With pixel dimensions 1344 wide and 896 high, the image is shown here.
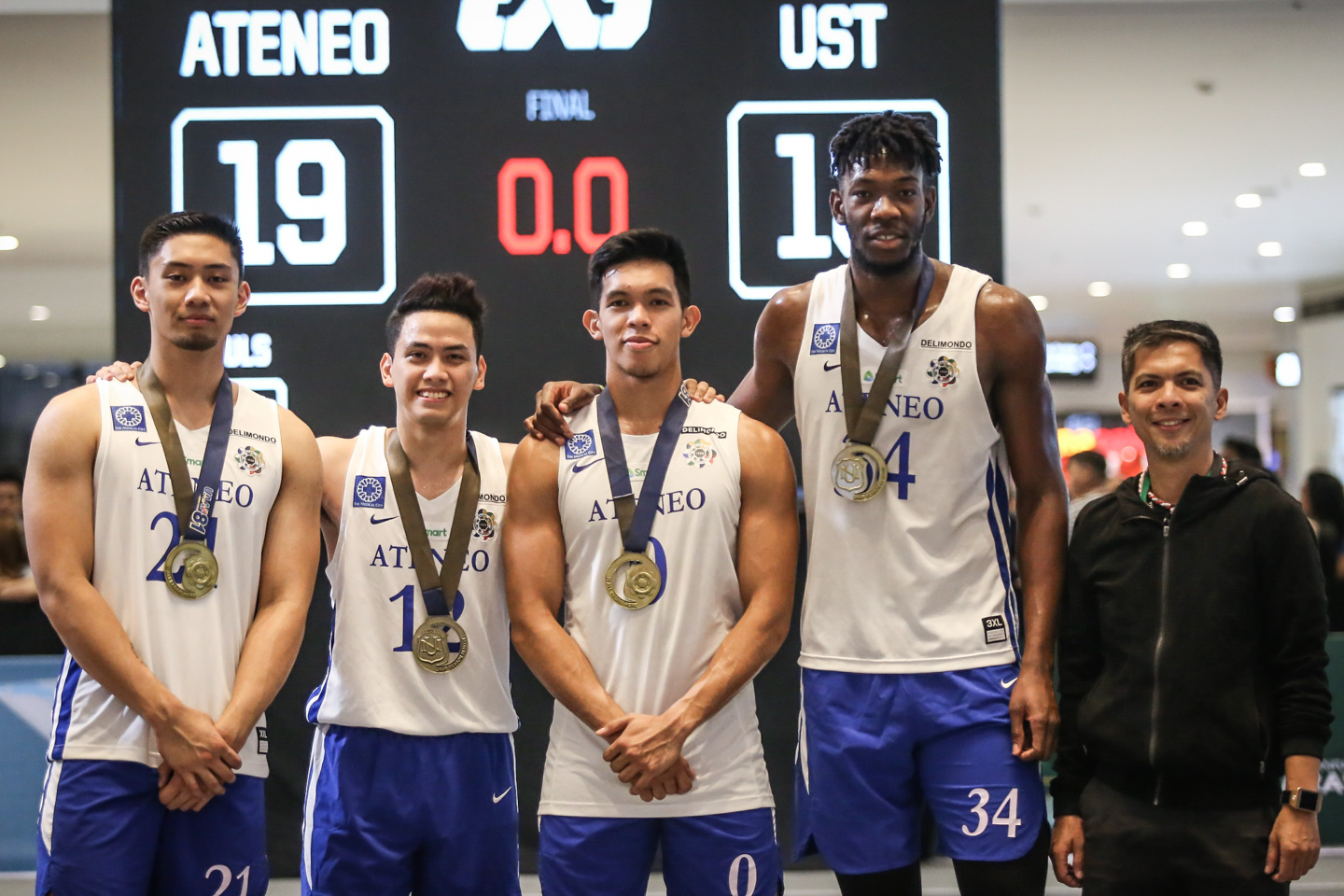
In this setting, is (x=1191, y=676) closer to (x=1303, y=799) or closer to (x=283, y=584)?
(x=1303, y=799)

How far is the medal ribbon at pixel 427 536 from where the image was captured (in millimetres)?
2785

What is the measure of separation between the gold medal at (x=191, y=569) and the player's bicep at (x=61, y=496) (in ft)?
0.54

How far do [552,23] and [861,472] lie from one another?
2.38 metres

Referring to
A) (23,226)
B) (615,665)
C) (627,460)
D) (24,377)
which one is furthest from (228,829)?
(24,377)

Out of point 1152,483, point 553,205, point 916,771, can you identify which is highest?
point 553,205

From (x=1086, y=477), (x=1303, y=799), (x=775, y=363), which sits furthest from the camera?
(x=1086, y=477)

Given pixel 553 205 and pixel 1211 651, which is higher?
pixel 553 205

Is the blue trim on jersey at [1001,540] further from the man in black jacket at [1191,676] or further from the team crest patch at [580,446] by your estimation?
the team crest patch at [580,446]

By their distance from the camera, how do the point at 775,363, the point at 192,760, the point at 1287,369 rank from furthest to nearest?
the point at 1287,369 < the point at 775,363 < the point at 192,760

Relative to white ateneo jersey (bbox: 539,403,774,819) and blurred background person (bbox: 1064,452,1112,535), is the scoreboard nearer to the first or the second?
white ateneo jersey (bbox: 539,403,774,819)

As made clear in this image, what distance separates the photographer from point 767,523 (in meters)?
2.66

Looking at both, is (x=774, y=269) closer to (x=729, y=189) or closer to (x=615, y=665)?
(x=729, y=189)

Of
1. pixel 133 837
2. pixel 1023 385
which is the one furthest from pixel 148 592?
pixel 1023 385

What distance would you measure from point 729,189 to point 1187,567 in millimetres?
2270
